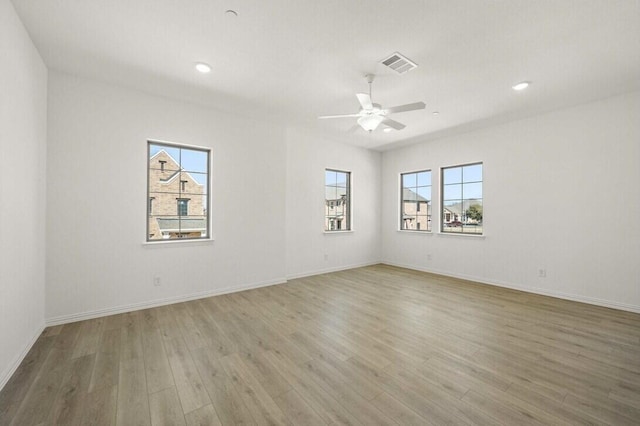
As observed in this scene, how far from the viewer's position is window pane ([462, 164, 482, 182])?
5.26 meters

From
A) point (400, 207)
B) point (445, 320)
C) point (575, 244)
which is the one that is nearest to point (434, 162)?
point (400, 207)

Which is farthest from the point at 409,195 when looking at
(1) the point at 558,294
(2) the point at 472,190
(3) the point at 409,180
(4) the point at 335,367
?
(4) the point at 335,367

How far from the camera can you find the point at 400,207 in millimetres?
6645

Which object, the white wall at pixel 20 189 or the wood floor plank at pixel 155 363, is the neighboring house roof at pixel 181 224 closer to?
the white wall at pixel 20 189

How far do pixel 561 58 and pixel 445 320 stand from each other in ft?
10.3

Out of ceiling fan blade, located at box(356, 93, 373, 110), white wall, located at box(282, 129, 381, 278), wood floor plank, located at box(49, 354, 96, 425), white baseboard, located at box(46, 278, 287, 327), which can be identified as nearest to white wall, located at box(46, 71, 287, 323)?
white baseboard, located at box(46, 278, 287, 327)

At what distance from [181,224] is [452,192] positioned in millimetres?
5234

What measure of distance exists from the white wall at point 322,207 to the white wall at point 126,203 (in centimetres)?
88

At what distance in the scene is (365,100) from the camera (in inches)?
119

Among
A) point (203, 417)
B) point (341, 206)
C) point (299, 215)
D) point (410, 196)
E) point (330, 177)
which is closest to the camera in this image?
point (203, 417)

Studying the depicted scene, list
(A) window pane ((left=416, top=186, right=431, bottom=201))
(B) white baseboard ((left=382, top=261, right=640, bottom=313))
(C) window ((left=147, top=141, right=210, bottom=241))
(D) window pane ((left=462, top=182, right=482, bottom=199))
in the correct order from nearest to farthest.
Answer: (B) white baseboard ((left=382, top=261, right=640, bottom=313))
(C) window ((left=147, top=141, right=210, bottom=241))
(D) window pane ((left=462, top=182, right=482, bottom=199))
(A) window pane ((left=416, top=186, right=431, bottom=201))

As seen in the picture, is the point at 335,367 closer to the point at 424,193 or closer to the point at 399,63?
the point at 399,63

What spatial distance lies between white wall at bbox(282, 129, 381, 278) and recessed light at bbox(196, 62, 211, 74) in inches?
88.5

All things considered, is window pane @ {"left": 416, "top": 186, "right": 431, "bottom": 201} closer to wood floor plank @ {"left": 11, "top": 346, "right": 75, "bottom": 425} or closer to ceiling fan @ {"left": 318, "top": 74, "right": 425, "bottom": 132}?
ceiling fan @ {"left": 318, "top": 74, "right": 425, "bottom": 132}
